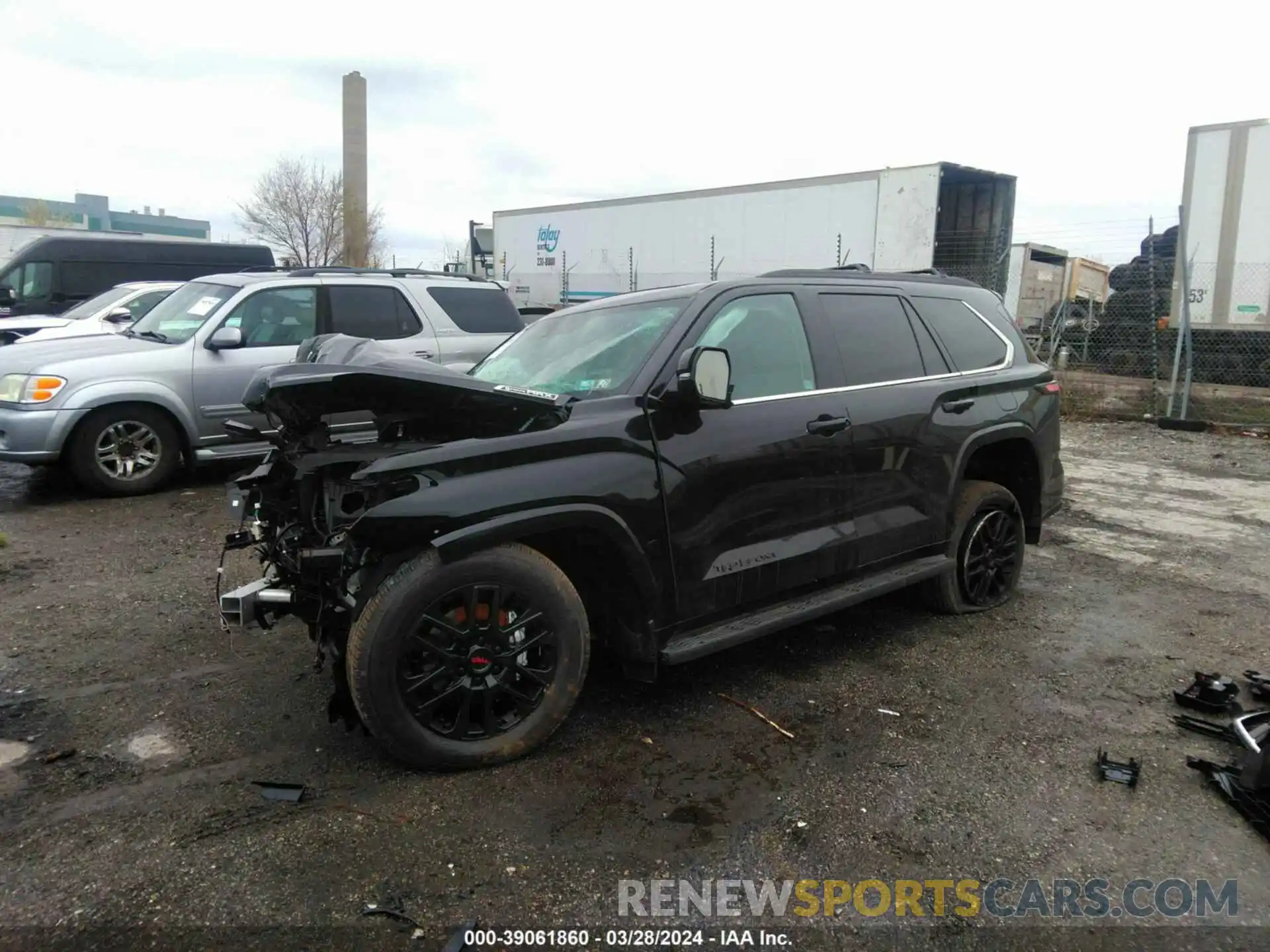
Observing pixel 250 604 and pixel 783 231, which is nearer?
pixel 250 604

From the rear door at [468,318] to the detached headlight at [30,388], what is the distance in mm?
3069

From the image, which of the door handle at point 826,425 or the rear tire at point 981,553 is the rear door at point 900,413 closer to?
the door handle at point 826,425

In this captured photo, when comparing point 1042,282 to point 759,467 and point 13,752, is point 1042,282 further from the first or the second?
point 13,752

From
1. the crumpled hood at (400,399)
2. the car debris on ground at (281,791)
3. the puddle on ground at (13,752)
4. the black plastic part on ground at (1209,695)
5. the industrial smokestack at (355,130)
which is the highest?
the industrial smokestack at (355,130)

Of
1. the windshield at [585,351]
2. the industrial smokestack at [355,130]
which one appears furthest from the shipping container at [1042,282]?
the industrial smokestack at [355,130]

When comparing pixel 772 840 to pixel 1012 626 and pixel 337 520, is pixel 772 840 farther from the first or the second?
pixel 1012 626

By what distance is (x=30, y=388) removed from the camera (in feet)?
22.6

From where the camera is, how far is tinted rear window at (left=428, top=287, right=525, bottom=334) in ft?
28.1

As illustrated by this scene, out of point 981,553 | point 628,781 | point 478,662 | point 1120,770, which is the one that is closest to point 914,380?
point 981,553

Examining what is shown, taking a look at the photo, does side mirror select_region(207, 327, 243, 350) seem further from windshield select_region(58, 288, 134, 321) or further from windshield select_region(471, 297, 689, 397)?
windshield select_region(58, 288, 134, 321)

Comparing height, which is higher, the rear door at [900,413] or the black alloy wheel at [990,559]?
the rear door at [900,413]

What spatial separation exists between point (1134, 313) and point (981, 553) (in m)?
13.6

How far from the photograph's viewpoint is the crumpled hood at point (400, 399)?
304 centimetres

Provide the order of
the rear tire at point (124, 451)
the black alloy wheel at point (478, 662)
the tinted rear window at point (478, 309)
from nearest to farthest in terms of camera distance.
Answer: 1. the black alloy wheel at point (478, 662)
2. the rear tire at point (124, 451)
3. the tinted rear window at point (478, 309)
